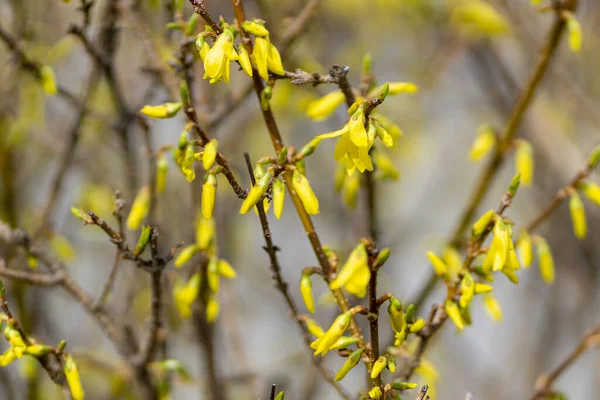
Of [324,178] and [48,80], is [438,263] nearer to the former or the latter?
[48,80]

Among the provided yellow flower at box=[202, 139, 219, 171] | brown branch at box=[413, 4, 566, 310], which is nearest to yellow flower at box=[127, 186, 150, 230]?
yellow flower at box=[202, 139, 219, 171]

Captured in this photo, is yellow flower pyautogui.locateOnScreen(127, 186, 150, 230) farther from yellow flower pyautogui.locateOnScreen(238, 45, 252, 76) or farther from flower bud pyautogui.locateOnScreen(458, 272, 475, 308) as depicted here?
flower bud pyautogui.locateOnScreen(458, 272, 475, 308)

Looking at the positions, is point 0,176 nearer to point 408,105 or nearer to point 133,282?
point 133,282

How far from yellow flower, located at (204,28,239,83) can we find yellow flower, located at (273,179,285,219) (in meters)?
0.27

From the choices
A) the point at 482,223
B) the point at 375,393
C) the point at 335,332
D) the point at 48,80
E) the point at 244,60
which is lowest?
the point at 375,393

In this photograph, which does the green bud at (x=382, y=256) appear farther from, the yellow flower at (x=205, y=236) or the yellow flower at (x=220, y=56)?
the yellow flower at (x=205, y=236)

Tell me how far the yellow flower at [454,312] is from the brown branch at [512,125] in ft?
2.55

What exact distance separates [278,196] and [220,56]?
0.32m

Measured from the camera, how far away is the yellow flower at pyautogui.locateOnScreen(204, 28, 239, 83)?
1353 mm

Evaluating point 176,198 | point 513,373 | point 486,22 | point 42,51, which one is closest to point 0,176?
point 42,51

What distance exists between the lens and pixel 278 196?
1432 mm

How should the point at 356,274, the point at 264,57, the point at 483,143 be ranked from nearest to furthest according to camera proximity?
the point at 356,274
the point at 264,57
the point at 483,143

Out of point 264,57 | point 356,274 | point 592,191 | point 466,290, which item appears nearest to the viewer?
point 356,274

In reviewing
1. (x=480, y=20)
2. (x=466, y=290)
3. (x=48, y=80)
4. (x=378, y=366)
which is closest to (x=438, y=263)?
(x=466, y=290)
